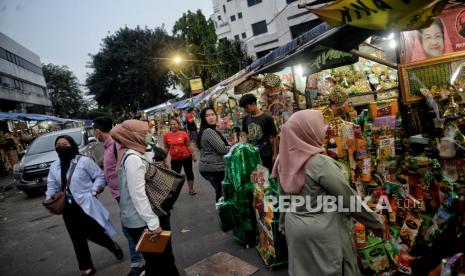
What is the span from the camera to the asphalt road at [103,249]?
4242 millimetres

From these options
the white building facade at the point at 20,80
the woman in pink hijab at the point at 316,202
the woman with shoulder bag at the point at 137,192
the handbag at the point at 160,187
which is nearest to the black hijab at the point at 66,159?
the woman with shoulder bag at the point at 137,192

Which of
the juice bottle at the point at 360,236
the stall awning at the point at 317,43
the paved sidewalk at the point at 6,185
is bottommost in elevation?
the paved sidewalk at the point at 6,185

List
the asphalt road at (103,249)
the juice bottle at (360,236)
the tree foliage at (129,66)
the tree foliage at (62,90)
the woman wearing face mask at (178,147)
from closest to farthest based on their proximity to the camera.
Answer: the juice bottle at (360,236)
the asphalt road at (103,249)
the woman wearing face mask at (178,147)
the tree foliage at (129,66)
the tree foliage at (62,90)

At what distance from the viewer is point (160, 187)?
2904 mm

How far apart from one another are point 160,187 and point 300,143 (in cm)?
143

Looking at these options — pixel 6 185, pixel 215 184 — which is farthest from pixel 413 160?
pixel 6 185

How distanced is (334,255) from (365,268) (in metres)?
1.19

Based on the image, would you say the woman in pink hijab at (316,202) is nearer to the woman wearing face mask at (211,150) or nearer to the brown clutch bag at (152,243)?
the brown clutch bag at (152,243)

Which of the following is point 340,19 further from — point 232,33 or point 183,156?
point 232,33

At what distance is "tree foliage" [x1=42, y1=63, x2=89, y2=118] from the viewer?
6600 centimetres

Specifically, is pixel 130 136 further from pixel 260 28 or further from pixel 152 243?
pixel 260 28

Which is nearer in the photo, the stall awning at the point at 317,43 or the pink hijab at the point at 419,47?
the stall awning at the point at 317,43
